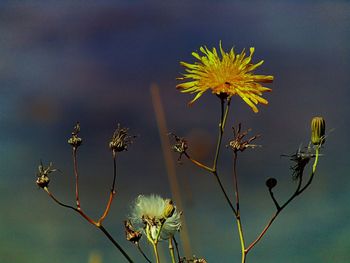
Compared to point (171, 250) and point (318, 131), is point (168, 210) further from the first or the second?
point (318, 131)

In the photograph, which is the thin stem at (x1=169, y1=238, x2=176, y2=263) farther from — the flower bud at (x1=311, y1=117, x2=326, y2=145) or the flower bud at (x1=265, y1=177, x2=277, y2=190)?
the flower bud at (x1=311, y1=117, x2=326, y2=145)

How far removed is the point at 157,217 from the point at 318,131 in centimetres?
55

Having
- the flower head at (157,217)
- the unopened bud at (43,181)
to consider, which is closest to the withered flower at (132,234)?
the flower head at (157,217)

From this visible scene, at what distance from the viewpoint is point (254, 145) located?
1525 mm

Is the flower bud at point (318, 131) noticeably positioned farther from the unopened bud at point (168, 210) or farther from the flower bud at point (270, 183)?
the unopened bud at point (168, 210)

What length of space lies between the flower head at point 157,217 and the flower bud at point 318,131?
47cm

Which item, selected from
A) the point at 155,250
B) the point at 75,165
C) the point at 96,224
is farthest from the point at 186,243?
the point at 75,165

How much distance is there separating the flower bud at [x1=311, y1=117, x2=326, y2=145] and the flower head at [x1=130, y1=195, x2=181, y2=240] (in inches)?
18.6

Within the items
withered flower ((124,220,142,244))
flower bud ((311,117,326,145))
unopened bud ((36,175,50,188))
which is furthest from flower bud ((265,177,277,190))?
unopened bud ((36,175,50,188))

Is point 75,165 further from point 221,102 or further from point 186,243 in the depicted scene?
point 221,102

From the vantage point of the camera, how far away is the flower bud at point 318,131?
1585 mm

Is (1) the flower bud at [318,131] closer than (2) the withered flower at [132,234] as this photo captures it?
No

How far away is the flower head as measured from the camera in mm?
1452

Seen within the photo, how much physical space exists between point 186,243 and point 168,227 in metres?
0.11
